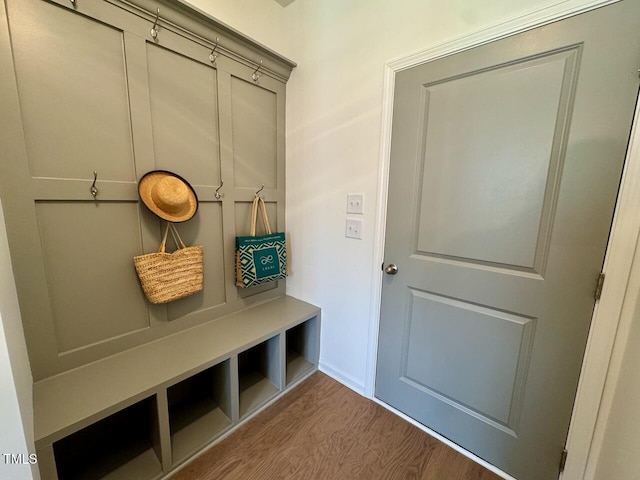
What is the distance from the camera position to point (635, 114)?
849 millimetres

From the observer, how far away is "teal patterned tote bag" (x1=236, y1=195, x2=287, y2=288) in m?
1.68

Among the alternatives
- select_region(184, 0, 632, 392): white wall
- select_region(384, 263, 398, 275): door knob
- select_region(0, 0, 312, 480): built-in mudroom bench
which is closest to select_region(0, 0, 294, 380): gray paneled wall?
select_region(0, 0, 312, 480): built-in mudroom bench

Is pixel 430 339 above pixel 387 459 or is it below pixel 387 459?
above

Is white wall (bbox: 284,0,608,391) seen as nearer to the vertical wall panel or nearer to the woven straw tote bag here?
the vertical wall panel

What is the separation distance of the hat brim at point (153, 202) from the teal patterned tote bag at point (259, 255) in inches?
14.5

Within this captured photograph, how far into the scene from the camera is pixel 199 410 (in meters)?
1.51

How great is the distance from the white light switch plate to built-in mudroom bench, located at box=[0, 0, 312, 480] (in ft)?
2.20

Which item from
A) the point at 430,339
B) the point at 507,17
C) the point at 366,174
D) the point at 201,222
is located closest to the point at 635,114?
the point at 507,17

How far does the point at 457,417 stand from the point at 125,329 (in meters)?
1.79

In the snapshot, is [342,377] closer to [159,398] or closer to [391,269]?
[391,269]

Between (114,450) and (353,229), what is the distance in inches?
66.6

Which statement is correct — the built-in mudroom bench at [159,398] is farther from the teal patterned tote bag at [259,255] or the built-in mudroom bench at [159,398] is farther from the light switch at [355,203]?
the light switch at [355,203]

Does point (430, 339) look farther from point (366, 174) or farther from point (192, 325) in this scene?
point (192, 325)

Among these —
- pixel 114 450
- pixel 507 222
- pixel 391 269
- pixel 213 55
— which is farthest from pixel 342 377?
pixel 213 55
